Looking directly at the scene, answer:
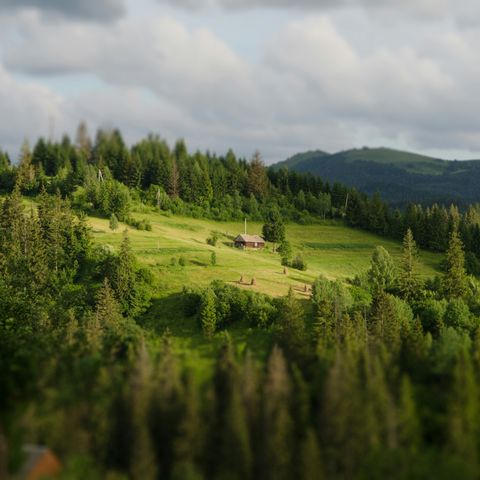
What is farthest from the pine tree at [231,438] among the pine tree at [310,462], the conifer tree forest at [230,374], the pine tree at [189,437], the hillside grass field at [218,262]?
the hillside grass field at [218,262]

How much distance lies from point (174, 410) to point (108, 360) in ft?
51.7

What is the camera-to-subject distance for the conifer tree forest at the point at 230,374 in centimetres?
5234

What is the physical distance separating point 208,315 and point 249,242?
54.5 meters

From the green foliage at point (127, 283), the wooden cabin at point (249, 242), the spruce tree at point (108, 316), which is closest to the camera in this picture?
the spruce tree at point (108, 316)

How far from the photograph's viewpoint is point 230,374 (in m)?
61.0

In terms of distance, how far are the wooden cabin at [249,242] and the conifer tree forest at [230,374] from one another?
2977cm

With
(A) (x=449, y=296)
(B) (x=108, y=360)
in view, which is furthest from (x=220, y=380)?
(A) (x=449, y=296)

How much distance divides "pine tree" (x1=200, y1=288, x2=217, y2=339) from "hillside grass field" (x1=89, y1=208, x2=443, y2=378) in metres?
1.26

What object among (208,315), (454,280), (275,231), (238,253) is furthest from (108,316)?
(275,231)

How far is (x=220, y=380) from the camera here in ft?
204

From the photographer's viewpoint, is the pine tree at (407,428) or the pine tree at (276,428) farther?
the pine tree at (407,428)

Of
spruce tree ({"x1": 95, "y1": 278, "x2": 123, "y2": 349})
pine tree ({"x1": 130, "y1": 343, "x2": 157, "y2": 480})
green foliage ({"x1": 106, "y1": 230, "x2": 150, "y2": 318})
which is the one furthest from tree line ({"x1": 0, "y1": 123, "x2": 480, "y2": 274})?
pine tree ({"x1": 130, "y1": 343, "x2": 157, "y2": 480})

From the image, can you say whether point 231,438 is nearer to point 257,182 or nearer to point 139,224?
point 139,224

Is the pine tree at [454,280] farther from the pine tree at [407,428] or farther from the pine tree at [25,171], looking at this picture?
the pine tree at [25,171]
